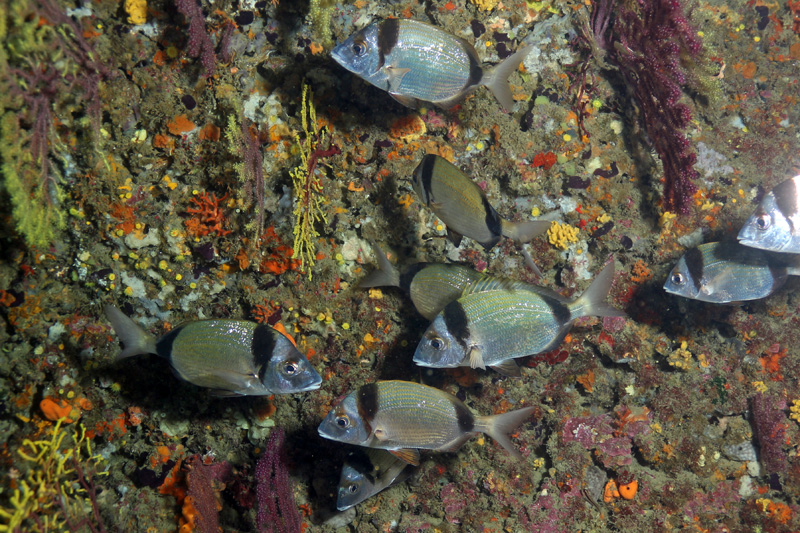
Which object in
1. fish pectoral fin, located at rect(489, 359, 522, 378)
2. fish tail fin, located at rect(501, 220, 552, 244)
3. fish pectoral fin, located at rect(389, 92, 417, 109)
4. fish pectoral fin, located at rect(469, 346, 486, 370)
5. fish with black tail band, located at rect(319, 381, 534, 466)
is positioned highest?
fish pectoral fin, located at rect(389, 92, 417, 109)

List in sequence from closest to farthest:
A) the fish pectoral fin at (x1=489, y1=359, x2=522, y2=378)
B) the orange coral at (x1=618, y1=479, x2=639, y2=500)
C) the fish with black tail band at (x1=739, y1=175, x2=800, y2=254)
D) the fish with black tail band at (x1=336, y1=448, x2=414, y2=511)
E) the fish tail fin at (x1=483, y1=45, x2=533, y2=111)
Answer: the fish tail fin at (x1=483, y1=45, x2=533, y2=111) → the fish pectoral fin at (x1=489, y1=359, x2=522, y2=378) → the fish with black tail band at (x1=739, y1=175, x2=800, y2=254) → the fish with black tail band at (x1=336, y1=448, x2=414, y2=511) → the orange coral at (x1=618, y1=479, x2=639, y2=500)

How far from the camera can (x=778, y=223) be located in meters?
3.52

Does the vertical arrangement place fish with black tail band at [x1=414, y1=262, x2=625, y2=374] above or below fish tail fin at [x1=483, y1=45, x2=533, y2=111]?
below

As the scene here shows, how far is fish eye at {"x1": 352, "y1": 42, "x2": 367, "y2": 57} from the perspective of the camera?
10.1 feet

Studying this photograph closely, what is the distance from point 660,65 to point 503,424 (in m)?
3.60

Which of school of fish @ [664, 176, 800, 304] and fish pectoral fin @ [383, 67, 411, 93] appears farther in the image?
school of fish @ [664, 176, 800, 304]


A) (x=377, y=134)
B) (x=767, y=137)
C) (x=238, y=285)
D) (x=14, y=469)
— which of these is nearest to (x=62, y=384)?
(x=14, y=469)

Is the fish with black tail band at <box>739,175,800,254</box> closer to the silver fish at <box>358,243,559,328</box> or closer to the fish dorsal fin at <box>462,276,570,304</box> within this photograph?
the fish dorsal fin at <box>462,276,570,304</box>

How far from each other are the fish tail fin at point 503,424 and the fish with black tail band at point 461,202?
126 cm

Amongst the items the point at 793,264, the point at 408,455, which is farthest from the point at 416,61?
the point at 793,264

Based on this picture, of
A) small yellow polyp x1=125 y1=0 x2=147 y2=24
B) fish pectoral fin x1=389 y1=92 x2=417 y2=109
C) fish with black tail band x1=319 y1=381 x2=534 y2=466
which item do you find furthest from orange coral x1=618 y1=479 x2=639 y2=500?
small yellow polyp x1=125 y1=0 x2=147 y2=24

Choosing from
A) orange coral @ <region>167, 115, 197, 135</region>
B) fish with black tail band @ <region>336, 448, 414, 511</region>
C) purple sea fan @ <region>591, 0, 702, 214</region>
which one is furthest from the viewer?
purple sea fan @ <region>591, 0, 702, 214</region>

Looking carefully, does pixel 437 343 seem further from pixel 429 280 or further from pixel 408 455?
pixel 408 455

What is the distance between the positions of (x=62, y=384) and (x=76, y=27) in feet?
9.55
